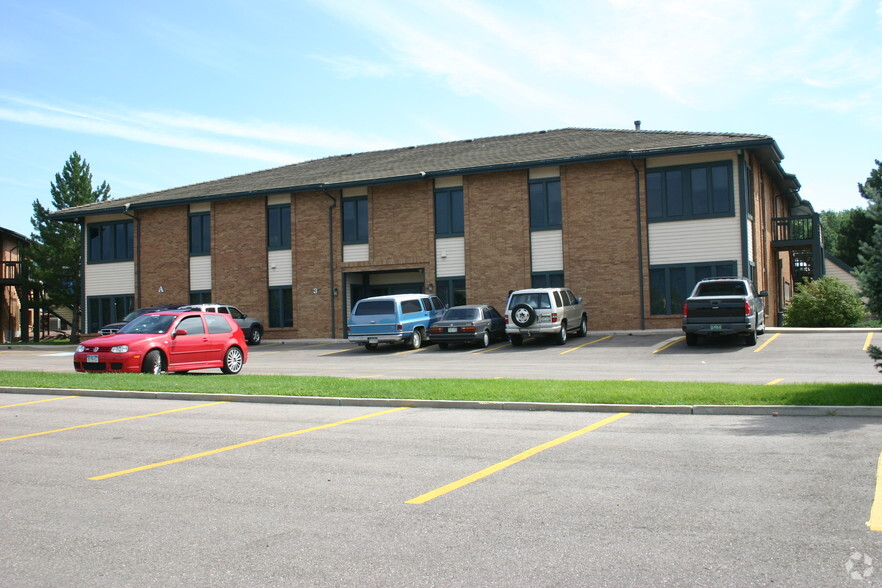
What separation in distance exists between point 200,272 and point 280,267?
435 centimetres

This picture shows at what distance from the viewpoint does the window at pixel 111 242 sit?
3734 centimetres

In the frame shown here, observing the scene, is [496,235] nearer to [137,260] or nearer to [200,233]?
[200,233]

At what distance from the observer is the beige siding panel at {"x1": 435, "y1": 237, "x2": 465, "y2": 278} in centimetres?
3080

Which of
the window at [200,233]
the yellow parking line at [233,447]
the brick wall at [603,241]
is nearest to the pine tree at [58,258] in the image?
the window at [200,233]

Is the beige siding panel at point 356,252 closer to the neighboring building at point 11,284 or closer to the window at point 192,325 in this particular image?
the window at point 192,325

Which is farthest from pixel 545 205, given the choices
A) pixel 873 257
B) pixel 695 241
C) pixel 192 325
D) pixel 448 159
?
pixel 873 257

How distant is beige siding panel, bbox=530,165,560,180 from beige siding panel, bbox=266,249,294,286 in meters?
11.1

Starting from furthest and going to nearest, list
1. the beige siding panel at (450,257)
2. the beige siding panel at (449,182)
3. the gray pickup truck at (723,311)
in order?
1. the beige siding panel at (449,182)
2. the beige siding panel at (450,257)
3. the gray pickup truck at (723,311)

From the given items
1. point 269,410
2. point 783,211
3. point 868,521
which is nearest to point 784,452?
point 868,521

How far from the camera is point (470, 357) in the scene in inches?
909

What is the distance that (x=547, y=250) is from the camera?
29.4 meters

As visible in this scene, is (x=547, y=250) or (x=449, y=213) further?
(x=449, y=213)

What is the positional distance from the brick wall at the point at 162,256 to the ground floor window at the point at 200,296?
23cm

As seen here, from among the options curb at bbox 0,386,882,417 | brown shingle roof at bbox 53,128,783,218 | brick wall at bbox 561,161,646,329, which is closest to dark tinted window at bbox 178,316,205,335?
curb at bbox 0,386,882,417
